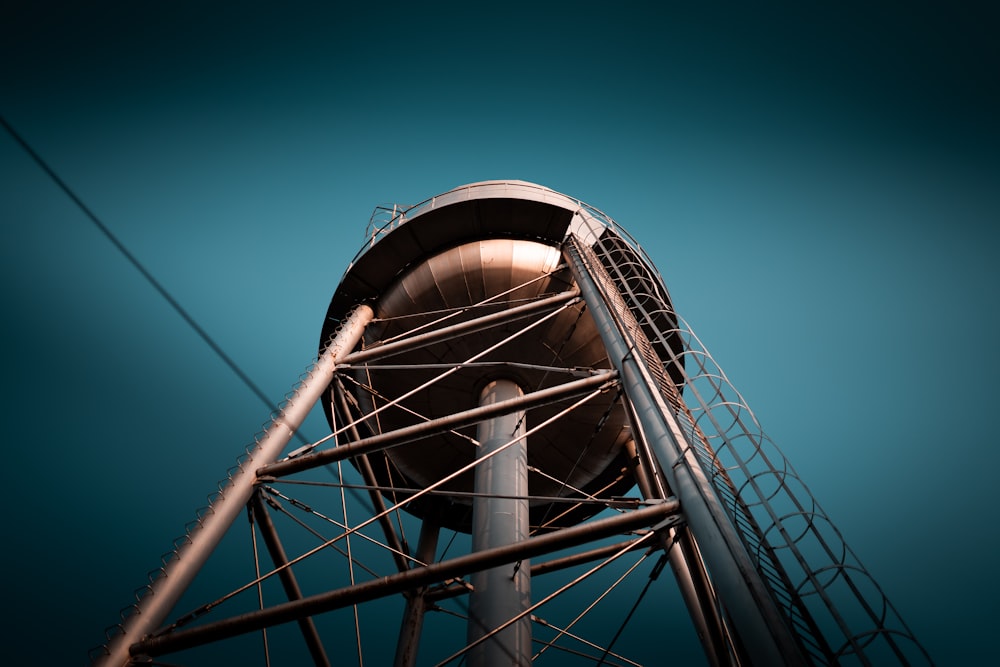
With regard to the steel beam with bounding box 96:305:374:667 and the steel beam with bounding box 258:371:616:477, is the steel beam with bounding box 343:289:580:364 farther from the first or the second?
the steel beam with bounding box 258:371:616:477

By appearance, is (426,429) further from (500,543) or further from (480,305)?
(480,305)

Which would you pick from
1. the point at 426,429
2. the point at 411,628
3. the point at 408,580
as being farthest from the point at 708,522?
the point at 411,628

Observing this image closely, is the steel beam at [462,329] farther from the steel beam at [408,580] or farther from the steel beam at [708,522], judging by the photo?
the steel beam at [408,580]

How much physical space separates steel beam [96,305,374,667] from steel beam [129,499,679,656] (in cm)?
17

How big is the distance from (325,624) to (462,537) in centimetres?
775

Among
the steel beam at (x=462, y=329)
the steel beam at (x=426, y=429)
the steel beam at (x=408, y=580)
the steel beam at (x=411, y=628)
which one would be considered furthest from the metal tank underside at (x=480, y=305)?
the steel beam at (x=408, y=580)

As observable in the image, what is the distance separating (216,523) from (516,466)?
142 inches

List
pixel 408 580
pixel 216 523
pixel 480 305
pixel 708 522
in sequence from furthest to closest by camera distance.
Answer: pixel 480 305
pixel 216 523
pixel 408 580
pixel 708 522

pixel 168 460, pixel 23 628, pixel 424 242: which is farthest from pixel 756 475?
pixel 168 460

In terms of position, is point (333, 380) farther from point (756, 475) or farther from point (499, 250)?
point (756, 475)

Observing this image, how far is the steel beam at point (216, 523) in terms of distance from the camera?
16.8ft

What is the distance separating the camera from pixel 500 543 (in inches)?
276

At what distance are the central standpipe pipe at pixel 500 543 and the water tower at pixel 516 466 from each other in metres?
0.02

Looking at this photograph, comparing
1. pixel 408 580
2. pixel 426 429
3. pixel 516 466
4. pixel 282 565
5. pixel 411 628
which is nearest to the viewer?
pixel 408 580
